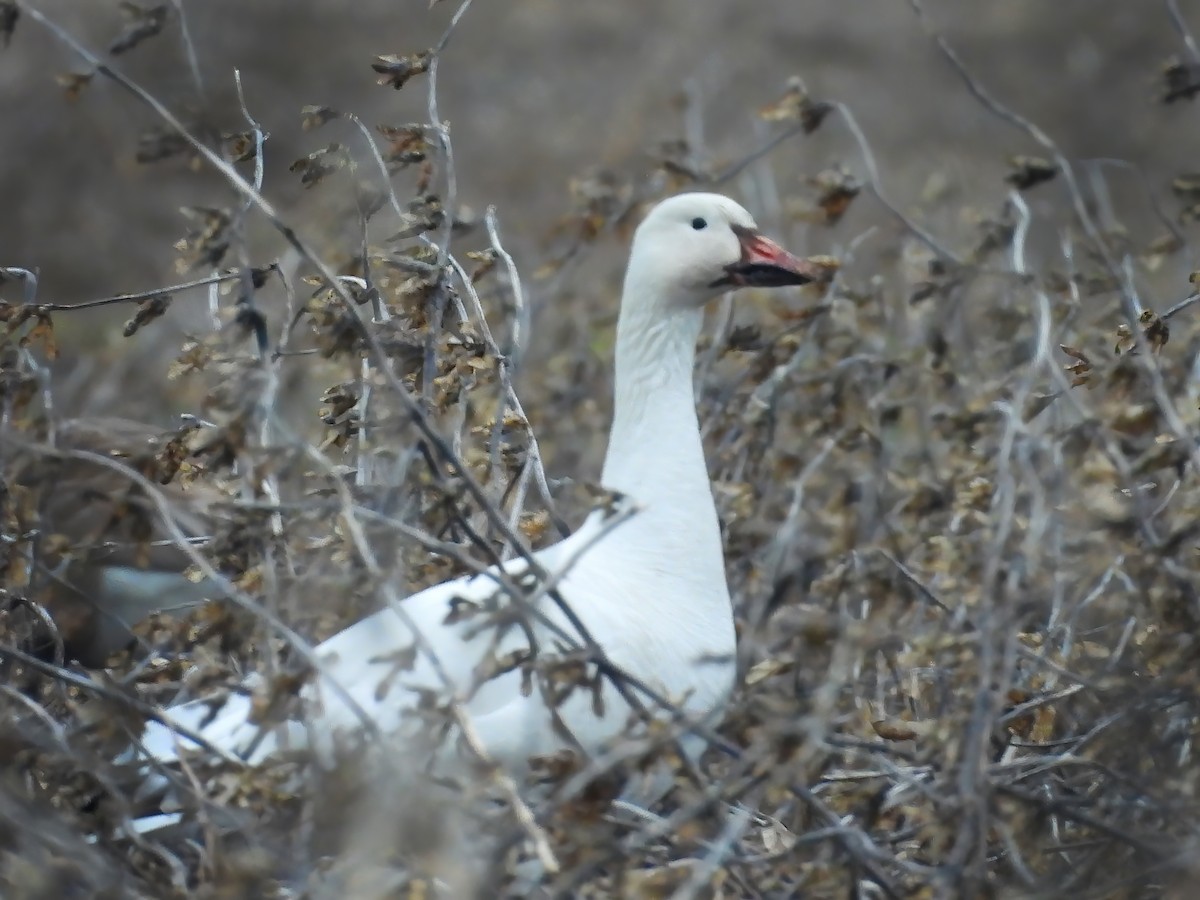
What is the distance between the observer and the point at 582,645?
278cm

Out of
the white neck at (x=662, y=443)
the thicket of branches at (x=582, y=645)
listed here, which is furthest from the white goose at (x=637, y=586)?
the thicket of branches at (x=582, y=645)

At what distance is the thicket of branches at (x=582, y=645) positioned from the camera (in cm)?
238

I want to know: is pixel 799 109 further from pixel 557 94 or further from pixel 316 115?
pixel 557 94

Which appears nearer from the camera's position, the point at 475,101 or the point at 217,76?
the point at 217,76

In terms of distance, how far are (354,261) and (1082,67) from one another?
970 centimetres

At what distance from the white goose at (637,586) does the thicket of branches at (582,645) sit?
0.11m

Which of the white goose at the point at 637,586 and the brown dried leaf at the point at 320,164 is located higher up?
the brown dried leaf at the point at 320,164

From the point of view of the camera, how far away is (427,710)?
7.92 ft

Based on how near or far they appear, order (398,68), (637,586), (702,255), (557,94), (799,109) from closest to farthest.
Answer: (398,68) < (637,586) < (702,255) < (799,109) < (557,94)

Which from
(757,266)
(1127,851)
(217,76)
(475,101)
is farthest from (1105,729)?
(475,101)

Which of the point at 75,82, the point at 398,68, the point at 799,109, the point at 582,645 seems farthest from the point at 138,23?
the point at 799,109

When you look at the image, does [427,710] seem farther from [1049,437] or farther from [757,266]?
[757,266]

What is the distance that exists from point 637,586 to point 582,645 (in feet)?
1.93

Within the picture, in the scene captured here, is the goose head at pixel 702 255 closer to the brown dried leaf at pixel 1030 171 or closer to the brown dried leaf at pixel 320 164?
the brown dried leaf at pixel 1030 171
